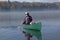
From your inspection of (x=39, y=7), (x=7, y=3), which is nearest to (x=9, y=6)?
(x=7, y=3)

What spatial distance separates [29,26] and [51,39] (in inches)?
166

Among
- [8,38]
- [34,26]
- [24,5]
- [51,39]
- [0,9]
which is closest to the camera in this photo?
[51,39]

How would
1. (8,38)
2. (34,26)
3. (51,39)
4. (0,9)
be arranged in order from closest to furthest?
(51,39)
(8,38)
(34,26)
(0,9)

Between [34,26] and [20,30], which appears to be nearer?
[34,26]

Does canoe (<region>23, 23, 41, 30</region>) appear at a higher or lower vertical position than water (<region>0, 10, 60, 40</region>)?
higher

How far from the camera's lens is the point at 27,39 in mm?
19688

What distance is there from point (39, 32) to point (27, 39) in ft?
11.7

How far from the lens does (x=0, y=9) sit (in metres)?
72.2

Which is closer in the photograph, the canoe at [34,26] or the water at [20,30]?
the water at [20,30]

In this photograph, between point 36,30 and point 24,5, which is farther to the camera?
point 24,5

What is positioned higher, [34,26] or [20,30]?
[34,26]

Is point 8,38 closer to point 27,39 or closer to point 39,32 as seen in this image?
point 27,39

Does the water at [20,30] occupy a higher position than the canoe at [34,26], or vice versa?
the canoe at [34,26]

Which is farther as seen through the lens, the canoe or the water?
the canoe
